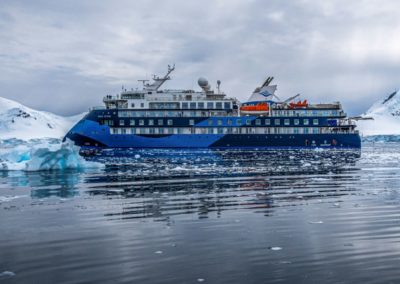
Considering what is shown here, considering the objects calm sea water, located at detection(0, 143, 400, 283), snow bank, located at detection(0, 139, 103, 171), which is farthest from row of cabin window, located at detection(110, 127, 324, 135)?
calm sea water, located at detection(0, 143, 400, 283)

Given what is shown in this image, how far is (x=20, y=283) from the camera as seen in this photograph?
245 inches

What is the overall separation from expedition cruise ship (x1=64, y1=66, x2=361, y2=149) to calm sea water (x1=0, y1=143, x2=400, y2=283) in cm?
4755

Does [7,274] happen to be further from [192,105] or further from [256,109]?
[256,109]

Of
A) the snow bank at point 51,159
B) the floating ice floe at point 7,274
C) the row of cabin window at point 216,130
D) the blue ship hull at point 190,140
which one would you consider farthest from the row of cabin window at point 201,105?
the floating ice floe at point 7,274

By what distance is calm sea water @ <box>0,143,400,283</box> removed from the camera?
662cm

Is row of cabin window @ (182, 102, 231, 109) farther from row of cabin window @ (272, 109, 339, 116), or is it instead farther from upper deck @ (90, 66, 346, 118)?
row of cabin window @ (272, 109, 339, 116)

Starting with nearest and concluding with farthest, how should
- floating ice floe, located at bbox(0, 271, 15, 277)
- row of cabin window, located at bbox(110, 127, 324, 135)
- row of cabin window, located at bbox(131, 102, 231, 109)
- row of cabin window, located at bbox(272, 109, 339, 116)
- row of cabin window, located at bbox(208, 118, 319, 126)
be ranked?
floating ice floe, located at bbox(0, 271, 15, 277), row of cabin window, located at bbox(110, 127, 324, 135), row of cabin window, located at bbox(208, 118, 319, 126), row of cabin window, located at bbox(131, 102, 231, 109), row of cabin window, located at bbox(272, 109, 339, 116)

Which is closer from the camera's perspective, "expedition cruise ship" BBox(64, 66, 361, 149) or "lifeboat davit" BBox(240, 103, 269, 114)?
"expedition cruise ship" BBox(64, 66, 361, 149)

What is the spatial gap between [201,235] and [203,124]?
56.1 meters

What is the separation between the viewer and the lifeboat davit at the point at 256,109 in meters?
66.8

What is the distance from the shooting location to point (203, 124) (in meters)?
64.9

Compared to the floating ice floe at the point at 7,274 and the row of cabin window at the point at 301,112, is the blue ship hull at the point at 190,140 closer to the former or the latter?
the row of cabin window at the point at 301,112

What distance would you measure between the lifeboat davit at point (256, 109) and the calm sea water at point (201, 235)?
50.3m

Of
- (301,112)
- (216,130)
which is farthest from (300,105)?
(216,130)
